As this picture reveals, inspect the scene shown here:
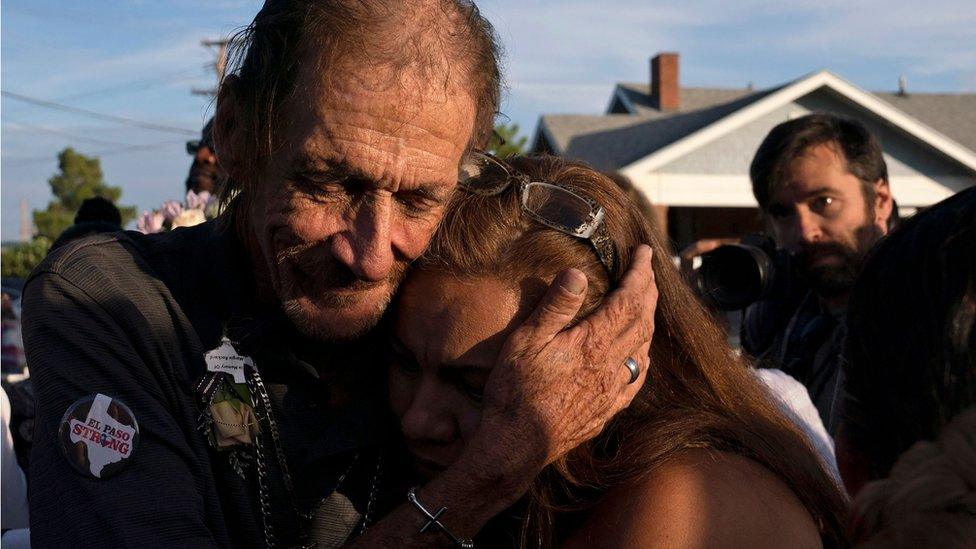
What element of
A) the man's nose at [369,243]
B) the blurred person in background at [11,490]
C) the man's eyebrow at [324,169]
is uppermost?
the man's eyebrow at [324,169]

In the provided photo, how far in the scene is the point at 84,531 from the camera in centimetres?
170

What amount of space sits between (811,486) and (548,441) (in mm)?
547

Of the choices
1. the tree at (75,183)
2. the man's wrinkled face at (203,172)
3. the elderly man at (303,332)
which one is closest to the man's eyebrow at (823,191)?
the elderly man at (303,332)

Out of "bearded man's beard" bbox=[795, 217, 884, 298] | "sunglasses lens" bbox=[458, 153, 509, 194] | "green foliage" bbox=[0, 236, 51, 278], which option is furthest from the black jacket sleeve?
"green foliage" bbox=[0, 236, 51, 278]

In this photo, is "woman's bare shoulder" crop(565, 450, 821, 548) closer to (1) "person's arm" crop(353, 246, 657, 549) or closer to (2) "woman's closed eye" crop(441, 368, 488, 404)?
(1) "person's arm" crop(353, 246, 657, 549)

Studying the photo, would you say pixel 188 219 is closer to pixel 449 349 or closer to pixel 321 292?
pixel 321 292

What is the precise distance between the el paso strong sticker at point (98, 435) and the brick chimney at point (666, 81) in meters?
26.0

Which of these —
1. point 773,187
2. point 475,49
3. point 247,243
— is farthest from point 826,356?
point 247,243

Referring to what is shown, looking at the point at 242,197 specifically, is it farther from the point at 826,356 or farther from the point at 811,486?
the point at 826,356

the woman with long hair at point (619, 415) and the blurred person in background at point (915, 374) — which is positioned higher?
the blurred person in background at point (915, 374)

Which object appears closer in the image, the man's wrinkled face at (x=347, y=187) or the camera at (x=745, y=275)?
the man's wrinkled face at (x=347, y=187)

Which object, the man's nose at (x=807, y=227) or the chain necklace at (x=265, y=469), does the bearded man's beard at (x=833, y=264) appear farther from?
the chain necklace at (x=265, y=469)

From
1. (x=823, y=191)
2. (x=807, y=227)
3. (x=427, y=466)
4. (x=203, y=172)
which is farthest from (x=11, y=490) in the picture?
(x=823, y=191)

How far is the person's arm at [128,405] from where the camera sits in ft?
5.62
